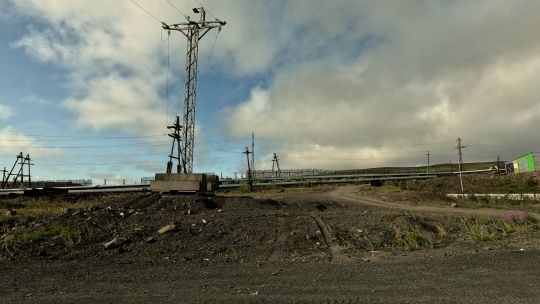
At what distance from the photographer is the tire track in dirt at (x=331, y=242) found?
11.7m

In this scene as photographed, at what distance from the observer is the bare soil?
313 inches

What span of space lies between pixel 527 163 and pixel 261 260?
3503 inches

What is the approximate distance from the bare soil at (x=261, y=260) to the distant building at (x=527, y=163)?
73.2m

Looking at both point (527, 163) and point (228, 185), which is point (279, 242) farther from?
point (527, 163)

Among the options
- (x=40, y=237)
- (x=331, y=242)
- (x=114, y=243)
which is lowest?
(x=331, y=242)

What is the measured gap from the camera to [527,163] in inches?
3378

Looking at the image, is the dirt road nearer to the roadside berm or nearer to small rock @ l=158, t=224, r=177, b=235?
small rock @ l=158, t=224, r=177, b=235

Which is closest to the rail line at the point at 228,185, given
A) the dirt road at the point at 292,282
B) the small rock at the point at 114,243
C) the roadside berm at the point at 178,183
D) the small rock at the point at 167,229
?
the roadside berm at the point at 178,183

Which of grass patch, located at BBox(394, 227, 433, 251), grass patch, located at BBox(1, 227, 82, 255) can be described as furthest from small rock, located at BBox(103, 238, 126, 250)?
grass patch, located at BBox(394, 227, 433, 251)

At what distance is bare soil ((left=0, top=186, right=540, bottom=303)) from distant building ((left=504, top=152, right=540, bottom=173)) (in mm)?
73233

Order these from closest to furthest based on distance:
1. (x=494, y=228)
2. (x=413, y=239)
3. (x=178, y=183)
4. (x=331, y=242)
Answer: (x=413, y=239) < (x=331, y=242) < (x=494, y=228) < (x=178, y=183)

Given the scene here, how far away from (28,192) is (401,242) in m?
43.1

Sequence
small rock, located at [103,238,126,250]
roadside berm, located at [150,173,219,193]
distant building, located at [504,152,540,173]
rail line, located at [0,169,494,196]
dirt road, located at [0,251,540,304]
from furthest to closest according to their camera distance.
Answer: distant building, located at [504,152,540,173]
rail line, located at [0,169,494,196]
roadside berm, located at [150,173,219,193]
small rock, located at [103,238,126,250]
dirt road, located at [0,251,540,304]

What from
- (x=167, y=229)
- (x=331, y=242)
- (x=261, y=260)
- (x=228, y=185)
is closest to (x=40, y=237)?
(x=167, y=229)
